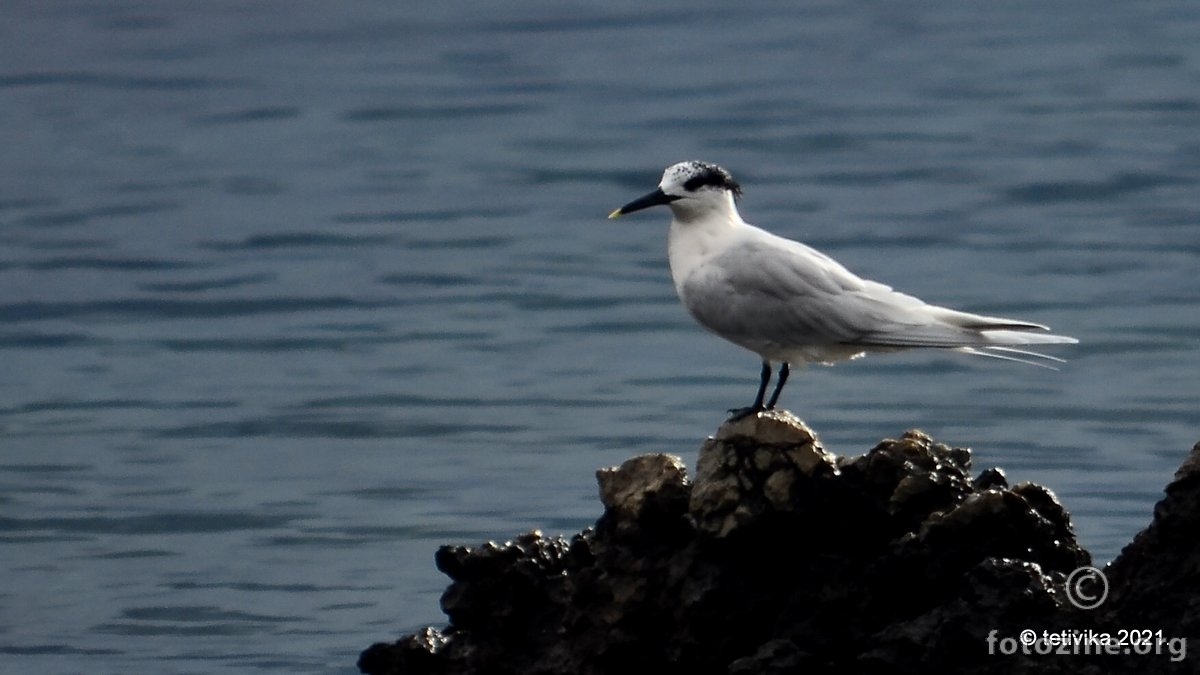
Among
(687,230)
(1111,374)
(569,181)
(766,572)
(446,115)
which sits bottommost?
(766,572)

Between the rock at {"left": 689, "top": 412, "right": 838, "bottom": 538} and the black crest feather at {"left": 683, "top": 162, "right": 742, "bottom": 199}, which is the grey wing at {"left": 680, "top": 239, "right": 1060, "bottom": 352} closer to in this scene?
the black crest feather at {"left": 683, "top": 162, "right": 742, "bottom": 199}

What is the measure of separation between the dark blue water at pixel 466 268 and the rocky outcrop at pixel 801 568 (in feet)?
14.9

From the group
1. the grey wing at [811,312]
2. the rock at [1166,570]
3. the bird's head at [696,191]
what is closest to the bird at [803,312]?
the grey wing at [811,312]

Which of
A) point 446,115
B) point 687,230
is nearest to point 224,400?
point 687,230

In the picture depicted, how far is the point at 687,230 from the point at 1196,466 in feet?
9.36

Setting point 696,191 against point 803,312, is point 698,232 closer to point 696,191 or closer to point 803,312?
point 696,191

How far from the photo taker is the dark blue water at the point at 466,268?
58.0ft

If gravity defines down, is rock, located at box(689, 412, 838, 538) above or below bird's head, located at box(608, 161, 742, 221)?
below

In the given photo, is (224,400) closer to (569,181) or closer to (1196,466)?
(569,181)

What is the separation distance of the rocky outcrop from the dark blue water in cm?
453

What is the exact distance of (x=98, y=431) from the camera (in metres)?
21.9

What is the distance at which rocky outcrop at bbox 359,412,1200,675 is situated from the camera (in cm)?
831

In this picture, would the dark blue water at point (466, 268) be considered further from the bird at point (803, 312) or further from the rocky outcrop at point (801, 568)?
the rocky outcrop at point (801, 568)

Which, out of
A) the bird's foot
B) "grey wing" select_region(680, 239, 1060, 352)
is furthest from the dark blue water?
the bird's foot
